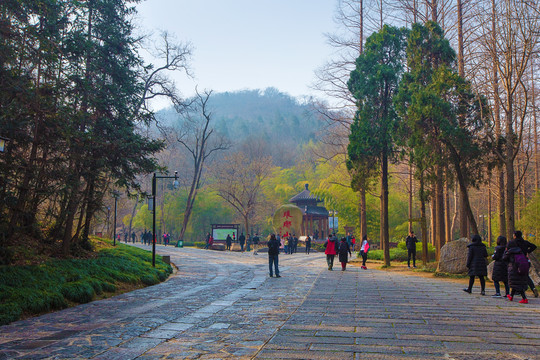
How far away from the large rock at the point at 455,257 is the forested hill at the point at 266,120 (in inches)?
2688

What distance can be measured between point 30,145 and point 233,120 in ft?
377

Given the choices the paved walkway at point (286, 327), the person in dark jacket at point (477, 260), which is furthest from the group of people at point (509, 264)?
the paved walkway at point (286, 327)

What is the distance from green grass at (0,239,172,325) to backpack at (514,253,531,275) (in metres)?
9.53

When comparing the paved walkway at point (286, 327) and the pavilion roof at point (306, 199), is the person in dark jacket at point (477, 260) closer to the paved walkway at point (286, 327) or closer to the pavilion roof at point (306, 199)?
the paved walkway at point (286, 327)

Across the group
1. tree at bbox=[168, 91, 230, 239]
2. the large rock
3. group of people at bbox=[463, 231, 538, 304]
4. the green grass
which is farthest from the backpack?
tree at bbox=[168, 91, 230, 239]

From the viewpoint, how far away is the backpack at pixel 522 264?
31.2 feet

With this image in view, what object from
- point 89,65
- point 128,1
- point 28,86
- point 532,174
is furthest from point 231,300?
point 532,174

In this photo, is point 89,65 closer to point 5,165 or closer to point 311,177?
point 5,165

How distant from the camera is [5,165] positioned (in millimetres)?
9633

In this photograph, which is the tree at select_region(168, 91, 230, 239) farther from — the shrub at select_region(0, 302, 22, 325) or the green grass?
the shrub at select_region(0, 302, 22, 325)

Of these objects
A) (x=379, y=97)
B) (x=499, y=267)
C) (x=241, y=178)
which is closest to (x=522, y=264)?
(x=499, y=267)

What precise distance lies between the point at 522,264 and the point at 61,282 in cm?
1030

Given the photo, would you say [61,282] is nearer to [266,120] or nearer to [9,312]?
[9,312]

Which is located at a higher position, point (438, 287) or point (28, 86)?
point (28, 86)
